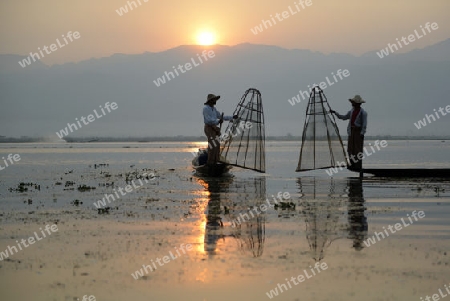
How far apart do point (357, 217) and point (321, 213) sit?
97cm

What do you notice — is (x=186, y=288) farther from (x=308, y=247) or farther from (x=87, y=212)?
(x=87, y=212)

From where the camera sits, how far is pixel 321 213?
1592 centimetres

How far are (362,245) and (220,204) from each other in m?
6.74

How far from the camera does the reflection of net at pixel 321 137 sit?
88.1 ft

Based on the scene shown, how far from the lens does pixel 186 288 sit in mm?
9102

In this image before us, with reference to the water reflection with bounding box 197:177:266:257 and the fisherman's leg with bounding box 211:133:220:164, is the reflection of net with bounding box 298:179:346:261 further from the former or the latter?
the fisherman's leg with bounding box 211:133:220:164

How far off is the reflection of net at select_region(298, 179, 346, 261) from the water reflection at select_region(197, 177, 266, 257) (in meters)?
0.89

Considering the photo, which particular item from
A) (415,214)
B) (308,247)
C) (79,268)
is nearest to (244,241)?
(308,247)

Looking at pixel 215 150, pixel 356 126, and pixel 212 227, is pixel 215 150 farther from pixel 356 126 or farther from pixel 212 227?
pixel 212 227

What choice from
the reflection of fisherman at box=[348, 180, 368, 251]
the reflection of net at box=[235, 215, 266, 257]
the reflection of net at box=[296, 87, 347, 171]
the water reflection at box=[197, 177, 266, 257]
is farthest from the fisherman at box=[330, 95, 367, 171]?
the reflection of net at box=[235, 215, 266, 257]

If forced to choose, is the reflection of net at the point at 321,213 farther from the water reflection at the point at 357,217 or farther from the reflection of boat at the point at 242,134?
the reflection of boat at the point at 242,134

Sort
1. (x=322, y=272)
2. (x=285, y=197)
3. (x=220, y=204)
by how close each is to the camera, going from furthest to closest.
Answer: (x=285, y=197)
(x=220, y=204)
(x=322, y=272)

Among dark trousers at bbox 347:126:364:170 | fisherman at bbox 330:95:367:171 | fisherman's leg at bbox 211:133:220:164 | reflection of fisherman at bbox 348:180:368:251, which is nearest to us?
reflection of fisherman at bbox 348:180:368:251

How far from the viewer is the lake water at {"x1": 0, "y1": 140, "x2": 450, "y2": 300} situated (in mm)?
9125
